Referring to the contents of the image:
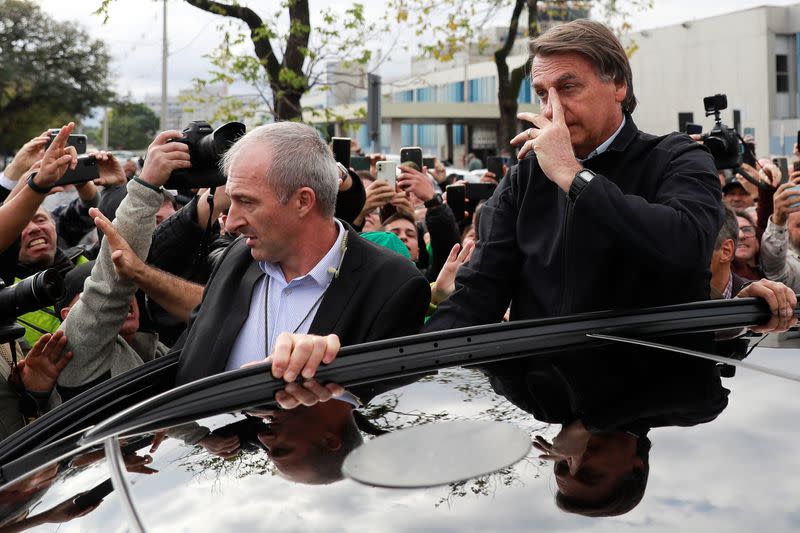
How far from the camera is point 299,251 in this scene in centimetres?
316

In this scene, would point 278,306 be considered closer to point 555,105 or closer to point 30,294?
point 30,294

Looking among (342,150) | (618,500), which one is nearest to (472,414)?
(618,500)

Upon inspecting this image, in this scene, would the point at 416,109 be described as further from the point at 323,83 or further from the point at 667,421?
the point at 667,421

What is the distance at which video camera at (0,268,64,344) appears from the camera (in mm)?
3141

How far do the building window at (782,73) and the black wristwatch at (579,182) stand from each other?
4035 centimetres

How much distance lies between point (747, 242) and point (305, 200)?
159 inches

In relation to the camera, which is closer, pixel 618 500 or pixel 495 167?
pixel 618 500

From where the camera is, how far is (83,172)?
4988mm

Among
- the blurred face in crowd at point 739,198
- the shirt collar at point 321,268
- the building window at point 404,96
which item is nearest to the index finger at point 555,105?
the shirt collar at point 321,268

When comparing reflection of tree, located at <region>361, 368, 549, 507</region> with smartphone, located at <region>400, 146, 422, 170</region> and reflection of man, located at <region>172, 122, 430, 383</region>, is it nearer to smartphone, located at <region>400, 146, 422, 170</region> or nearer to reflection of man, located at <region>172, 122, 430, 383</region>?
reflection of man, located at <region>172, 122, 430, 383</region>

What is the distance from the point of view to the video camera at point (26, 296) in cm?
314

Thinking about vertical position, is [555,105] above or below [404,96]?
below

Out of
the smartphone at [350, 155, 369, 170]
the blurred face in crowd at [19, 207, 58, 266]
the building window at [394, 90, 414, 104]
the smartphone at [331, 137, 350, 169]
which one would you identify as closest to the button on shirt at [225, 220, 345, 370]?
the smartphone at [331, 137, 350, 169]

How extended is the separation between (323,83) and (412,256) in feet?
16.2
